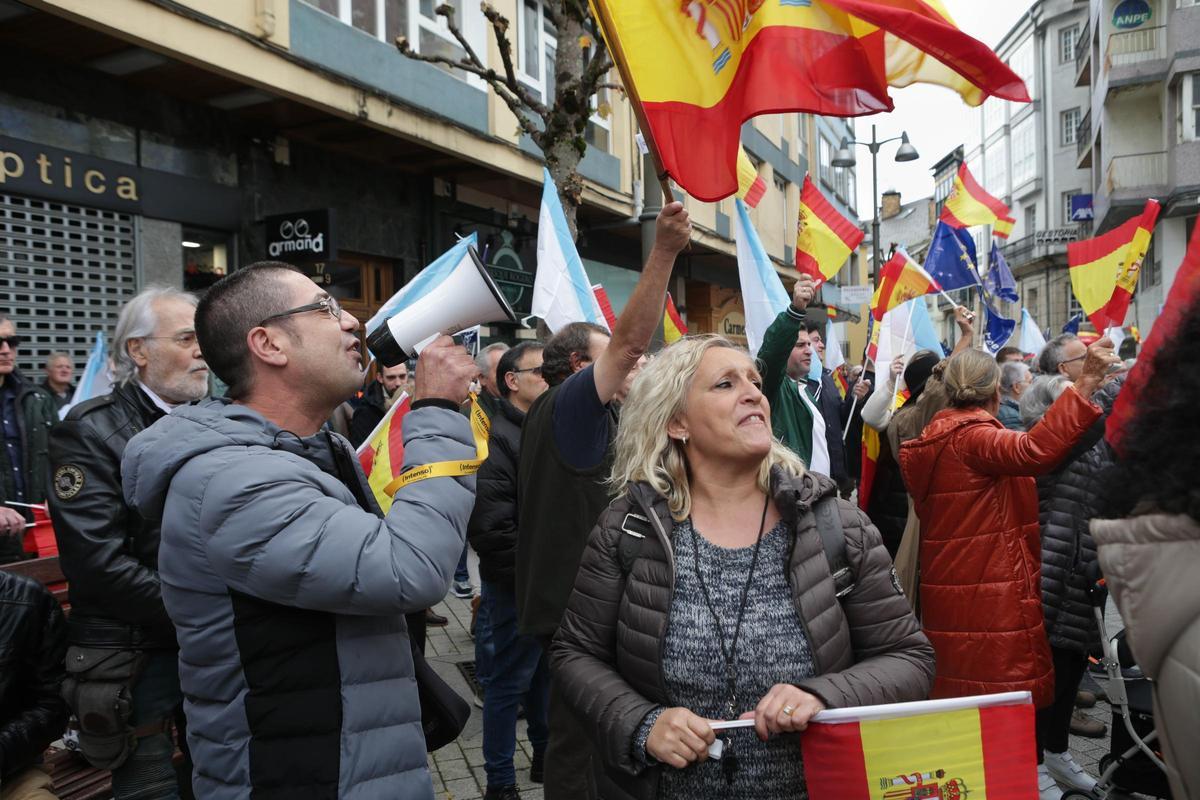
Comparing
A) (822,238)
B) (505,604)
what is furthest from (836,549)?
(822,238)

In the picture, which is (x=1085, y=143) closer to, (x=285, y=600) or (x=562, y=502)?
(x=562, y=502)

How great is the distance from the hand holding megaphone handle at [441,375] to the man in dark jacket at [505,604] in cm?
215

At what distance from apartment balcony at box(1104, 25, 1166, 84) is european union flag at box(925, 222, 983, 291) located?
1164 inches

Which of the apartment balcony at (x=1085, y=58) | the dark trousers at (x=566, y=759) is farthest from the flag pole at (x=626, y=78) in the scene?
the apartment balcony at (x=1085, y=58)

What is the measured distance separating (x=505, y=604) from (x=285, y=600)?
2.79 m

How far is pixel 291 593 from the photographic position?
1881 millimetres

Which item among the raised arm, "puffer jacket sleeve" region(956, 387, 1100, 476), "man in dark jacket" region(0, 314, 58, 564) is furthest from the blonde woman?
"man in dark jacket" region(0, 314, 58, 564)

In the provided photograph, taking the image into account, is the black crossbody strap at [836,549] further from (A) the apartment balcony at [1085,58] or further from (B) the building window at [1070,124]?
(B) the building window at [1070,124]

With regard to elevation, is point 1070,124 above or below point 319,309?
above

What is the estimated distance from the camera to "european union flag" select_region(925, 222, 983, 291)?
27.7ft

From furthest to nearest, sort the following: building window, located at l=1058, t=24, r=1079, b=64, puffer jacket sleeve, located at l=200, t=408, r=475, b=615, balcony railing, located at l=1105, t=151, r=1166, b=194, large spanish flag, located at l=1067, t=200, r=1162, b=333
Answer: building window, located at l=1058, t=24, r=1079, b=64, balcony railing, located at l=1105, t=151, r=1166, b=194, large spanish flag, located at l=1067, t=200, r=1162, b=333, puffer jacket sleeve, located at l=200, t=408, r=475, b=615

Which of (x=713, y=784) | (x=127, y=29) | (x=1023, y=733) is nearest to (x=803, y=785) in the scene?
(x=713, y=784)

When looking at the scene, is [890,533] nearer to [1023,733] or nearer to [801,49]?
[801,49]

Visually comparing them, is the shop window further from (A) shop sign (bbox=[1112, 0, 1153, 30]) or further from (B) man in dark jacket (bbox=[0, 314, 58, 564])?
(A) shop sign (bbox=[1112, 0, 1153, 30])
